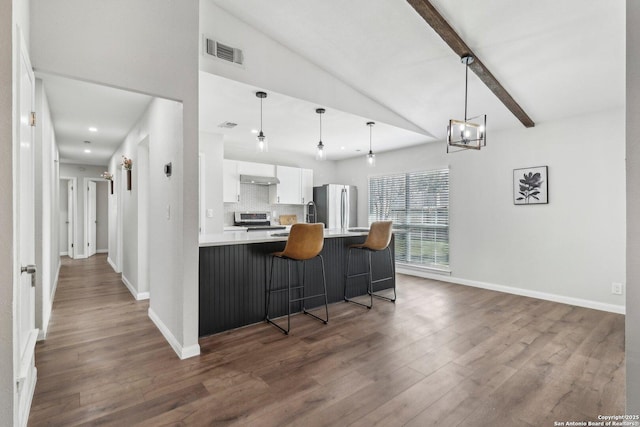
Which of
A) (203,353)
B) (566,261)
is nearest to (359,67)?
(203,353)

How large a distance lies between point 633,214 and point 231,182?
5231mm

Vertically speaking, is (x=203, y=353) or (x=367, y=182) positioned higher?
(x=367, y=182)

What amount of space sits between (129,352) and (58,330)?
3.68 ft

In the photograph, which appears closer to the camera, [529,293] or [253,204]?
[529,293]

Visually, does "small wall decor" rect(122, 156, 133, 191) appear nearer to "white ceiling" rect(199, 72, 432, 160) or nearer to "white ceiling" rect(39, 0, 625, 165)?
"white ceiling" rect(39, 0, 625, 165)

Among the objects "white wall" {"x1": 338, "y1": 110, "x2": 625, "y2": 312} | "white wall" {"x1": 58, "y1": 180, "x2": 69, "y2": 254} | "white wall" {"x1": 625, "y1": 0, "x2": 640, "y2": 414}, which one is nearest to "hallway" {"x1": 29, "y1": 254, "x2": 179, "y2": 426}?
"white wall" {"x1": 625, "y1": 0, "x2": 640, "y2": 414}

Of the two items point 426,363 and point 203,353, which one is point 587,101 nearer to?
point 426,363

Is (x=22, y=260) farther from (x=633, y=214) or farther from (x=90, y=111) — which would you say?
(x=633, y=214)

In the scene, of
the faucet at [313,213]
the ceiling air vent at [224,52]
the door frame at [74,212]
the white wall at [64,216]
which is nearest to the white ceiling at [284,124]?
the ceiling air vent at [224,52]

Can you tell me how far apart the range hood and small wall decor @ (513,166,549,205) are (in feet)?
13.4

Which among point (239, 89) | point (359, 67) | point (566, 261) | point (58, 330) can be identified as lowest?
point (58, 330)

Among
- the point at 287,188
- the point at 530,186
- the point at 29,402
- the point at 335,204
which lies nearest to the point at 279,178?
the point at 287,188

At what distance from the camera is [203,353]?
2.61 metres

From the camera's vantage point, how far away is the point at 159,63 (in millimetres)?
2389
